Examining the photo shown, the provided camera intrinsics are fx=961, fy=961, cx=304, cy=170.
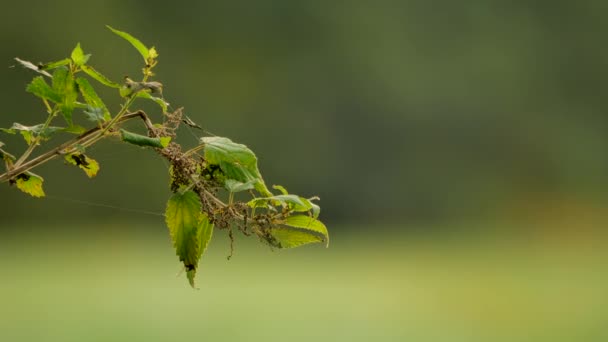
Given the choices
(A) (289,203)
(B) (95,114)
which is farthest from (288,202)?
(B) (95,114)

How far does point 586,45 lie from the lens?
12359mm

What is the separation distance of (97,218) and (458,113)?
416cm

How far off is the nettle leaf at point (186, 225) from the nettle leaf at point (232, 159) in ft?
0.08

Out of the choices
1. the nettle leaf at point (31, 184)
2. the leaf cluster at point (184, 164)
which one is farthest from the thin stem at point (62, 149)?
the nettle leaf at point (31, 184)

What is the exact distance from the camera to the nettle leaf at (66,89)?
535 millimetres

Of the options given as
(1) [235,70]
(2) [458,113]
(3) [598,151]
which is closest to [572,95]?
(3) [598,151]

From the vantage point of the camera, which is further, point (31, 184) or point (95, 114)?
point (31, 184)

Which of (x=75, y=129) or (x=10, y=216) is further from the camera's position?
(x=10, y=216)

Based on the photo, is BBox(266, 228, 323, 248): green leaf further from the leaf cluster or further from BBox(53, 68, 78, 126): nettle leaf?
BBox(53, 68, 78, 126): nettle leaf

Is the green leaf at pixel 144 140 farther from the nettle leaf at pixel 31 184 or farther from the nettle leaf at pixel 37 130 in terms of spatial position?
the nettle leaf at pixel 31 184

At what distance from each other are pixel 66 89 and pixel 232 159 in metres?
0.11

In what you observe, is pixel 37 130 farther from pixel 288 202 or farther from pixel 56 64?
pixel 288 202

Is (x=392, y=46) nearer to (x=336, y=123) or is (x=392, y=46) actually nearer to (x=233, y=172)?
(x=336, y=123)

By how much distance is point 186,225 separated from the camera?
543 mm
